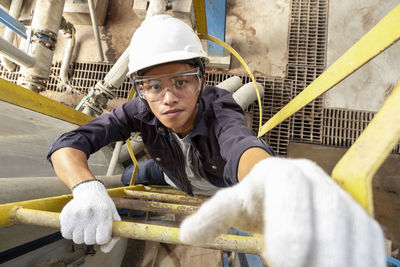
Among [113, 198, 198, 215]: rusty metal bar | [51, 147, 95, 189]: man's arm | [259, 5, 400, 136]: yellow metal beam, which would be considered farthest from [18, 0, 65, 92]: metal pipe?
[259, 5, 400, 136]: yellow metal beam

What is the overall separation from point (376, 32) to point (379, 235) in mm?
1026

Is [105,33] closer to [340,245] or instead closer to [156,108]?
[156,108]

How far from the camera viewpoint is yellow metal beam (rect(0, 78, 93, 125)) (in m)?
1.63

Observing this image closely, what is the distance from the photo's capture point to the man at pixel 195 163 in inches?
15.9

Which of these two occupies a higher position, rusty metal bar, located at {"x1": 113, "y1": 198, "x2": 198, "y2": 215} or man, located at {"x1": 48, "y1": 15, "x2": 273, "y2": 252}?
man, located at {"x1": 48, "y1": 15, "x2": 273, "y2": 252}

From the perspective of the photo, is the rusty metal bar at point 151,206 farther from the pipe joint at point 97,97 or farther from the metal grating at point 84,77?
the metal grating at point 84,77

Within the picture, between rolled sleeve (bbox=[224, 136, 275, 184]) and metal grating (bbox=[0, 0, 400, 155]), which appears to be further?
metal grating (bbox=[0, 0, 400, 155])

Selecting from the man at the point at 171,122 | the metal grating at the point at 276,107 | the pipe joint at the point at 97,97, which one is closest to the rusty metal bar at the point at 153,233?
the man at the point at 171,122

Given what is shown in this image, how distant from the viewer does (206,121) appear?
5.17ft

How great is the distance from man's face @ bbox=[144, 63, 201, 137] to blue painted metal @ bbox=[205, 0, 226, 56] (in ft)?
4.98

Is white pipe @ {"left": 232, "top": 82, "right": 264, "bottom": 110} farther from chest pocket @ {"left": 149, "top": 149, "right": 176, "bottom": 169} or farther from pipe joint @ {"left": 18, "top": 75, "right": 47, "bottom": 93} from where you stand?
pipe joint @ {"left": 18, "top": 75, "right": 47, "bottom": 93}

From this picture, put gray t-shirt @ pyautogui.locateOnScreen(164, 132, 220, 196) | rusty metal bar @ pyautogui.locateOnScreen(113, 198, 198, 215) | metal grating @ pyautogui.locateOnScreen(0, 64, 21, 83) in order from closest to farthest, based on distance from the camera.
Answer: rusty metal bar @ pyautogui.locateOnScreen(113, 198, 198, 215)
gray t-shirt @ pyautogui.locateOnScreen(164, 132, 220, 196)
metal grating @ pyautogui.locateOnScreen(0, 64, 21, 83)

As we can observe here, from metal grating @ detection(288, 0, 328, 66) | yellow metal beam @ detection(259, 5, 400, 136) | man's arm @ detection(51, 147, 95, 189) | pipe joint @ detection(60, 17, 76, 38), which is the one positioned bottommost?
man's arm @ detection(51, 147, 95, 189)

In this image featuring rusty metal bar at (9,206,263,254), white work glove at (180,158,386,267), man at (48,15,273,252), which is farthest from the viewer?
man at (48,15,273,252)
